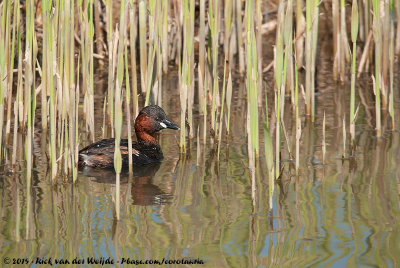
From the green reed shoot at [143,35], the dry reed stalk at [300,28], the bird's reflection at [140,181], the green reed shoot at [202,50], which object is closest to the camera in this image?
the bird's reflection at [140,181]

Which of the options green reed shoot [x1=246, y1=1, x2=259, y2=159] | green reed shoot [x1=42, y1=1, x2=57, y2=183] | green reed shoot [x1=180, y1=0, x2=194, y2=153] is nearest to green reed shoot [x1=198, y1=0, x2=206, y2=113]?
green reed shoot [x1=180, y1=0, x2=194, y2=153]

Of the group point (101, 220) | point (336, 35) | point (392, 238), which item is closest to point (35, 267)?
point (101, 220)

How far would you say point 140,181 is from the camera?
20.9 ft

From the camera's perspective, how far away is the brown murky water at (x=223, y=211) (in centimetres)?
450

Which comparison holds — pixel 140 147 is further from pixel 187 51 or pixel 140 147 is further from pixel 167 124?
pixel 187 51

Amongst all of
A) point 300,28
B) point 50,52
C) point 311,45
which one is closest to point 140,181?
point 50,52

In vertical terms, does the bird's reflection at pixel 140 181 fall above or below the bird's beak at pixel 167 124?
below

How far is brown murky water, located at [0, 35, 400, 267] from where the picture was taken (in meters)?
4.50

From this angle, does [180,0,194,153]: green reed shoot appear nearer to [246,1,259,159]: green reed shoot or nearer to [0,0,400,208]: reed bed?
[0,0,400,208]: reed bed

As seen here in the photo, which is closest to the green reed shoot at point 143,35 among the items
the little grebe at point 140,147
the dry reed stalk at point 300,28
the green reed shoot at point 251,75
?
the little grebe at point 140,147

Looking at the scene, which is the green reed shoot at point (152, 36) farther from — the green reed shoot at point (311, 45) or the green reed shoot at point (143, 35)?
the green reed shoot at point (311, 45)

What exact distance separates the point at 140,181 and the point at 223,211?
49.4 inches

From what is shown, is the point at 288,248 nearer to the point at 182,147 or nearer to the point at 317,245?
the point at 317,245

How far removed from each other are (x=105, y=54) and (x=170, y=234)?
21.1 ft
